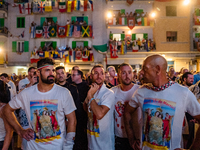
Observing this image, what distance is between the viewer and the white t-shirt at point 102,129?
2.80 m

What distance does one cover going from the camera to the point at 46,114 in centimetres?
252

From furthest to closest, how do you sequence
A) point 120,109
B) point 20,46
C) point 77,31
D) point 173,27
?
point 20,46, point 77,31, point 173,27, point 120,109

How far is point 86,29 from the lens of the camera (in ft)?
66.3

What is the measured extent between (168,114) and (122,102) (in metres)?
1.15

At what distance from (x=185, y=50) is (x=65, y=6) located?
14.7 m

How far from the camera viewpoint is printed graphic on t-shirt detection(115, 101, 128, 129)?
10.3ft

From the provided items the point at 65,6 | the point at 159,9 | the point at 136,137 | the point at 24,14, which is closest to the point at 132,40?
the point at 159,9

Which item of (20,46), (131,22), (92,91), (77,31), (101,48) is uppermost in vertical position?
(131,22)

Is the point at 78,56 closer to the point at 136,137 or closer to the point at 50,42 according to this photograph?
the point at 50,42

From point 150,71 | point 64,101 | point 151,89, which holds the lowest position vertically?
point 64,101

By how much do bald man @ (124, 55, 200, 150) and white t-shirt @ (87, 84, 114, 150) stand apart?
74 centimetres

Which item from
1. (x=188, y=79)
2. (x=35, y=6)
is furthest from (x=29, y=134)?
(x=35, y=6)

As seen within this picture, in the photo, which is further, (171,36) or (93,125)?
(171,36)

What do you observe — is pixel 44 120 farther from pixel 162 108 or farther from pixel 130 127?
pixel 162 108
